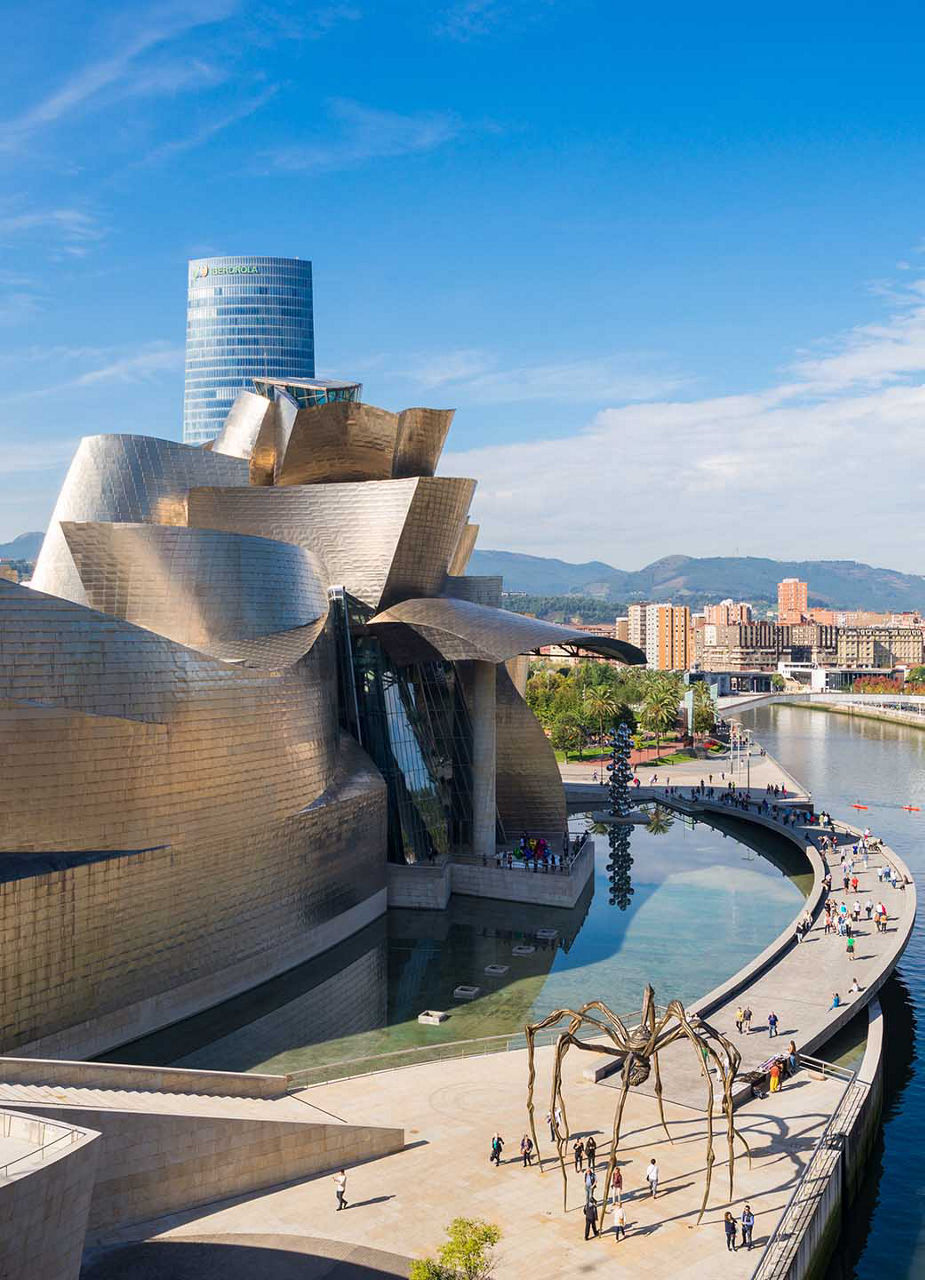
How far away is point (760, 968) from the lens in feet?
105

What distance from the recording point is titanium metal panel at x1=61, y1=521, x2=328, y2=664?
34906mm

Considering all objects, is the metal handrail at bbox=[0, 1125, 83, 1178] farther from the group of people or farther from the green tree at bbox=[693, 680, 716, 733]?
the green tree at bbox=[693, 680, 716, 733]

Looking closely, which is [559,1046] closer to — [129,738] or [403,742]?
[129,738]

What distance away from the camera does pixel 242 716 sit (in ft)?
102

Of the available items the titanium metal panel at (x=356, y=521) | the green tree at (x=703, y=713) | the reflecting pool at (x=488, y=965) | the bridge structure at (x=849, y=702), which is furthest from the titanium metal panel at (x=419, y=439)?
the bridge structure at (x=849, y=702)

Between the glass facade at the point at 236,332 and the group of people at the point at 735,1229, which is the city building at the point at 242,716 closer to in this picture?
the group of people at the point at 735,1229

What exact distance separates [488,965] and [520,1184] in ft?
48.5

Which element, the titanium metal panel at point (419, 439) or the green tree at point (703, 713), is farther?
the green tree at point (703, 713)

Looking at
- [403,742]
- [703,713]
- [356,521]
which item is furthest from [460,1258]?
[703,713]

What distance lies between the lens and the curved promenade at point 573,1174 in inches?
719

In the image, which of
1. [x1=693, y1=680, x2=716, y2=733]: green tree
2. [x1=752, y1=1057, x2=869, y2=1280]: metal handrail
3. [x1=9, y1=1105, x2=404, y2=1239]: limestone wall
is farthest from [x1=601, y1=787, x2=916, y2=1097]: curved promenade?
[x1=693, y1=680, x2=716, y2=733]: green tree

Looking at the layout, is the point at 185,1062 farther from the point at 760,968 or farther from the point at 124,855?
the point at 760,968

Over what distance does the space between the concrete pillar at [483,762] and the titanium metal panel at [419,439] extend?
843cm

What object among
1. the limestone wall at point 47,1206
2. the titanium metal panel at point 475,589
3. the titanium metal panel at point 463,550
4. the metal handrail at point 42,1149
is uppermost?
the titanium metal panel at point 463,550
